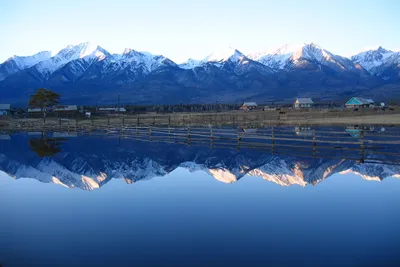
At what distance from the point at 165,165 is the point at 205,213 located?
10847 millimetres

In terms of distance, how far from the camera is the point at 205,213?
1202 centimetres

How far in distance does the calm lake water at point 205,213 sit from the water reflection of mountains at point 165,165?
3.8 inches

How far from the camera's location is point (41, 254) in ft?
29.5

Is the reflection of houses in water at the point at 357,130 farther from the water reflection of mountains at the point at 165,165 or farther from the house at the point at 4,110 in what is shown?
the house at the point at 4,110

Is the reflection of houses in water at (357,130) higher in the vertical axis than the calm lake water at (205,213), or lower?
higher

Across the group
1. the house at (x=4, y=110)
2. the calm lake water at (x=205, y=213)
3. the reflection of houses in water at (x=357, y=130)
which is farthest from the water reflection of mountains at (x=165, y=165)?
the house at (x=4, y=110)

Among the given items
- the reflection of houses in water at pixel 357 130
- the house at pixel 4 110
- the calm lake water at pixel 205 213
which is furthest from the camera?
the house at pixel 4 110

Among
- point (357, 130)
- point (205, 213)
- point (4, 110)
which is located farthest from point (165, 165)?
point (4, 110)

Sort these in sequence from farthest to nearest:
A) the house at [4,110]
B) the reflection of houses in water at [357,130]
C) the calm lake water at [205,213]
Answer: the house at [4,110] < the reflection of houses in water at [357,130] < the calm lake water at [205,213]

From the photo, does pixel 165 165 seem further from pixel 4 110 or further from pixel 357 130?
pixel 4 110

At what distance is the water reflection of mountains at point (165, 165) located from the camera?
18141mm

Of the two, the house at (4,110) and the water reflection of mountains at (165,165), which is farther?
the house at (4,110)

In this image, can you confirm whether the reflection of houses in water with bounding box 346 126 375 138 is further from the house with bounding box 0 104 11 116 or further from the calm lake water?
the house with bounding box 0 104 11 116

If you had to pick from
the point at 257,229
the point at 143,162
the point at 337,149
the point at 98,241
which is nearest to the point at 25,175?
the point at 143,162
